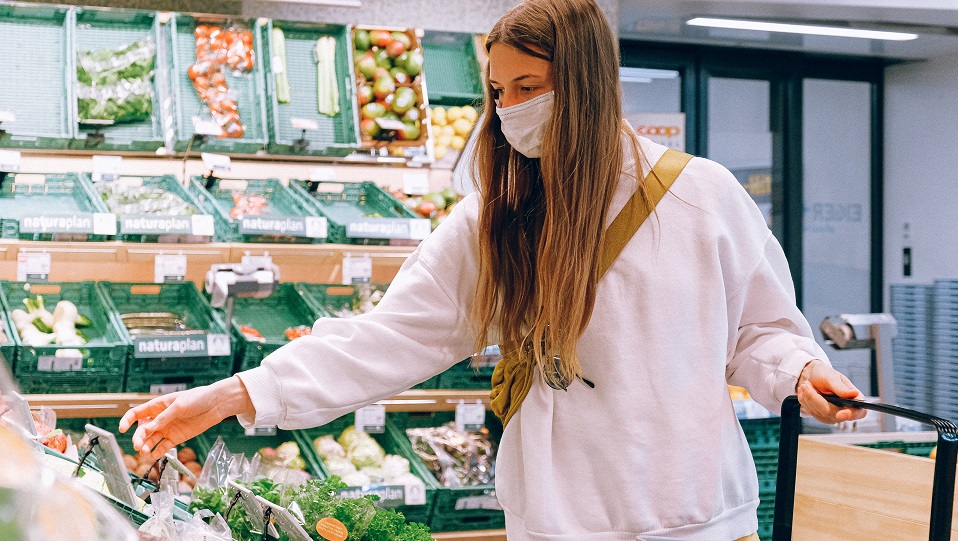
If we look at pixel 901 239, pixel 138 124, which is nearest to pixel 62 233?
pixel 138 124

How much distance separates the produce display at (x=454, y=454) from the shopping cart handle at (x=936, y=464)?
7.62 feet

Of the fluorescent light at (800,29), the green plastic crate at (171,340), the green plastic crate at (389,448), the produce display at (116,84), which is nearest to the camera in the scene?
the green plastic crate at (171,340)

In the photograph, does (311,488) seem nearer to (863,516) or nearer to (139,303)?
(863,516)

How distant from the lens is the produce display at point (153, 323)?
3727 millimetres

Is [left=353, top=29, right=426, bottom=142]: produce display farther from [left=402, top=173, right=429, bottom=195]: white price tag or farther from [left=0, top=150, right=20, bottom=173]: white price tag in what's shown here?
[left=0, top=150, right=20, bottom=173]: white price tag

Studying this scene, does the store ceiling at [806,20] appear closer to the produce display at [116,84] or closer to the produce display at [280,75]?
the produce display at [280,75]

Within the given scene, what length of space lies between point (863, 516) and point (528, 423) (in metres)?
0.63

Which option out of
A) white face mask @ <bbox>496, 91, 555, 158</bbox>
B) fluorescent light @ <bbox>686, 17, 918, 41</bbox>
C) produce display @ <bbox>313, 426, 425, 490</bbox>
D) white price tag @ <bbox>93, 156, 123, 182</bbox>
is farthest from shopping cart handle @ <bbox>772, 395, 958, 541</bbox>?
fluorescent light @ <bbox>686, 17, 918, 41</bbox>

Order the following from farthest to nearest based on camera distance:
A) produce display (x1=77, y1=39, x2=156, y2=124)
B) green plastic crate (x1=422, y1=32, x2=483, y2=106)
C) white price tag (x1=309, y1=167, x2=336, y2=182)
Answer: green plastic crate (x1=422, y1=32, x2=483, y2=106), white price tag (x1=309, y1=167, x2=336, y2=182), produce display (x1=77, y1=39, x2=156, y2=124)

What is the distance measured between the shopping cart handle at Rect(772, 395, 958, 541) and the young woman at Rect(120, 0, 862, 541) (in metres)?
0.04

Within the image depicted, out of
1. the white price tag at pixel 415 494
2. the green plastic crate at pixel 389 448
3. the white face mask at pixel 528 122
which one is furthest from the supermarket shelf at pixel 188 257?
the white face mask at pixel 528 122

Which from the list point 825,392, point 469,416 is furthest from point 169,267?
point 825,392

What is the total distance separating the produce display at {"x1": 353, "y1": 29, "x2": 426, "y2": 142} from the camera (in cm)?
437

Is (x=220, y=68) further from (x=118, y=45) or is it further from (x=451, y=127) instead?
(x=451, y=127)
